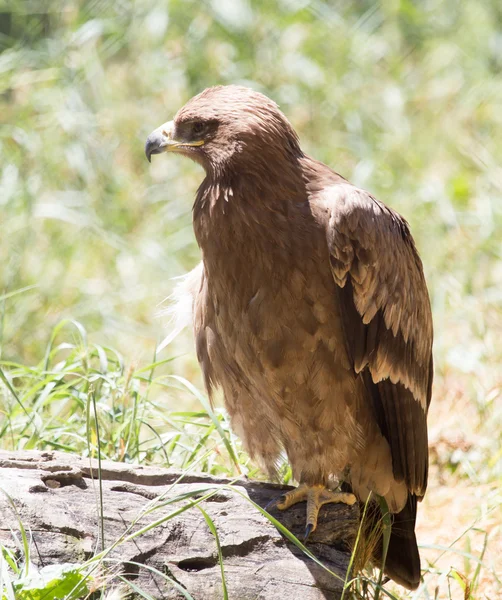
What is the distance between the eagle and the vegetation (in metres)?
0.76

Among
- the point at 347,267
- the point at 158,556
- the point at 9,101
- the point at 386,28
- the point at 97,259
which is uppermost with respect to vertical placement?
the point at 386,28

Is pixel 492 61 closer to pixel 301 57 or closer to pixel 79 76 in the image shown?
pixel 301 57

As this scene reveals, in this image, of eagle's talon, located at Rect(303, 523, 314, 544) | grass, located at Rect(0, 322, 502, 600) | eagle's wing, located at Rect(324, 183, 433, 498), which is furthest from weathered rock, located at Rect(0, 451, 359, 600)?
eagle's wing, located at Rect(324, 183, 433, 498)

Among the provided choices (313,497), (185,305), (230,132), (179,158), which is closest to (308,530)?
(313,497)

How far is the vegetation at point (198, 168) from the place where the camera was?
5.11m

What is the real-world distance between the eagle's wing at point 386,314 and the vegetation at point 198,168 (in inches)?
32.8

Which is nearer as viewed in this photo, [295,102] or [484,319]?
[484,319]

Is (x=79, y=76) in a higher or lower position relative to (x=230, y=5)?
lower

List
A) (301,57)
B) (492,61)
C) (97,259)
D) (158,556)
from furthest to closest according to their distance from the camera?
(492,61) < (301,57) < (97,259) < (158,556)

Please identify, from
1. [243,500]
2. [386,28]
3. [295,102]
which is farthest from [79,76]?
[243,500]

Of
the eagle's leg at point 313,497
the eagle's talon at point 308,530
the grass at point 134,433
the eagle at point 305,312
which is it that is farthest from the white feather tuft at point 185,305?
the eagle's talon at point 308,530

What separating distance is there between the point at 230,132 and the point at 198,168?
12.3ft

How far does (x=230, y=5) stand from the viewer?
278 inches

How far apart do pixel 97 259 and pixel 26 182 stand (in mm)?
762
